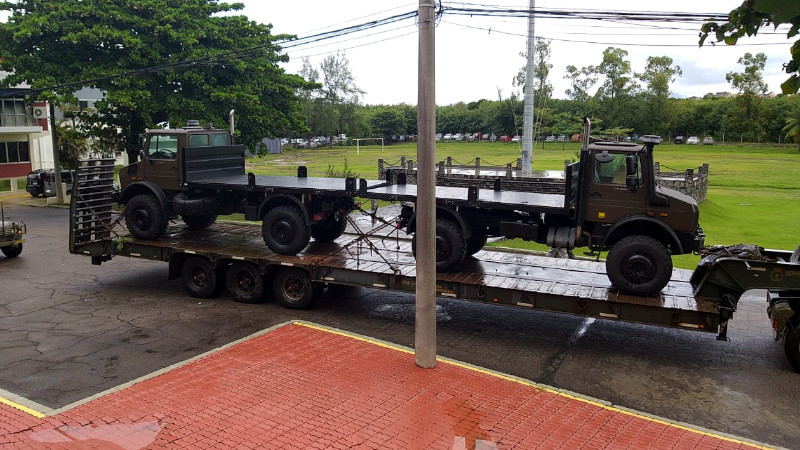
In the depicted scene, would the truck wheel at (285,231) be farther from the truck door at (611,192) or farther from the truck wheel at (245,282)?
the truck door at (611,192)

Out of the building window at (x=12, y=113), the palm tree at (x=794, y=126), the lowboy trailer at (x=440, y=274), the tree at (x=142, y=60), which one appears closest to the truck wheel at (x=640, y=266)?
the lowboy trailer at (x=440, y=274)

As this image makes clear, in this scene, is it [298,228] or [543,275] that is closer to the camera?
[543,275]

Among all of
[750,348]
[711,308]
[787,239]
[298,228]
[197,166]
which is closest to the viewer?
[711,308]

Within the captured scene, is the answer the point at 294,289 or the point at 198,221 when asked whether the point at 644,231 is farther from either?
the point at 198,221

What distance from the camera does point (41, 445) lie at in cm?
655

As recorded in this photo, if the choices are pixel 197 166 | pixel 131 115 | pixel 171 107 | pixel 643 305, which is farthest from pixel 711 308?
pixel 131 115

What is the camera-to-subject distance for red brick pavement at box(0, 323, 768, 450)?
264 inches

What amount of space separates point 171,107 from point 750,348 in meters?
20.9

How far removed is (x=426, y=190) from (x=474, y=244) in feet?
12.1

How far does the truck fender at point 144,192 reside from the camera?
13.3m

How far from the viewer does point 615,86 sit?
5100cm

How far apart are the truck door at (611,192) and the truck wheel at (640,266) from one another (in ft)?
1.57

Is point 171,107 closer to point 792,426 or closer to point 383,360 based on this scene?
point 383,360

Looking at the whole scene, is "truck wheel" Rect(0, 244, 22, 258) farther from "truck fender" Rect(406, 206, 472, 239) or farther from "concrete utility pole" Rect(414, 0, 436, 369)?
"concrete utility pole" Rect(414, 0, 436, 369)
